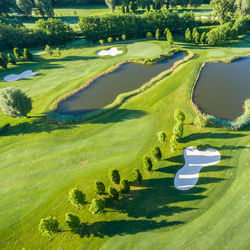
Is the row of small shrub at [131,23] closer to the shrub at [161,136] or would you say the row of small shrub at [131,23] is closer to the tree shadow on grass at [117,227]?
the shrub at [161,136]

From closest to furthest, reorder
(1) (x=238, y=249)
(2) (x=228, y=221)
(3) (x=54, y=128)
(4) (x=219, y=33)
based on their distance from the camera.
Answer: (1) (x=238, y=249) < (2) (x=228, y=221) < (3) (x=54, y=128) < (4) (x=219, y=33)

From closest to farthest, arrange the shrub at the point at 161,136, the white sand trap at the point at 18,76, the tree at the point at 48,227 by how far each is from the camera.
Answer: the tree at the point at 48,227
the shrub at the point at 161,136
the white sand trap at the point at 18,76

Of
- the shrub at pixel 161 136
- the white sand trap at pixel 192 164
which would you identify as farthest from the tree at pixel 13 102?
the white sand trap at pixel 192 164

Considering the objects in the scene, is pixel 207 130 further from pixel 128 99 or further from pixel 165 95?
pixel 128 99

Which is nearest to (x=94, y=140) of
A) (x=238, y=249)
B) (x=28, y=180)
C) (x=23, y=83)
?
(x=28, y=180)

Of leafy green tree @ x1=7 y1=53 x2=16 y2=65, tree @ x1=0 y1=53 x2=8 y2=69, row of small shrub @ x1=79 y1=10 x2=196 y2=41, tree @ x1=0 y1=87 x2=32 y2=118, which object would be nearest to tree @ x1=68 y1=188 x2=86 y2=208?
tree @ x1=0 y1=87 x2=32 y2=118

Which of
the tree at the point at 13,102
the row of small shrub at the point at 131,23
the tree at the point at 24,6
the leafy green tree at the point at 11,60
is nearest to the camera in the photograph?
the tree at the point at 13,102
